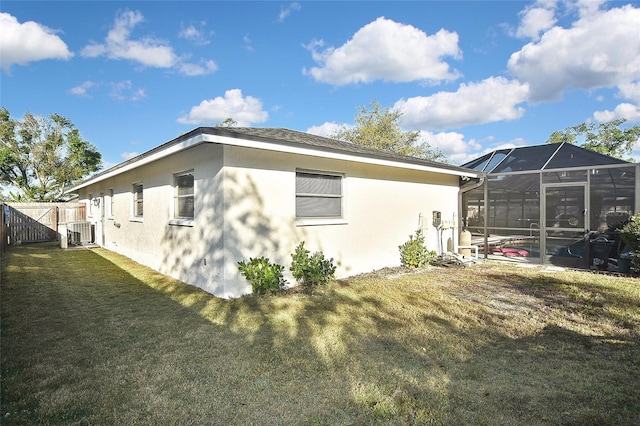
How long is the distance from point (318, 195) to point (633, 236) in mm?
7218

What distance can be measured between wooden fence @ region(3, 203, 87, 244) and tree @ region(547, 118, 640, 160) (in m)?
37.5

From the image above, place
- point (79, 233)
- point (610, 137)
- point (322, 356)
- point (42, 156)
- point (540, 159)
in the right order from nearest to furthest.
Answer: point (322, 356) → point (540, 159) → point (79, 233) → point (42, 156) → point (610, 137)

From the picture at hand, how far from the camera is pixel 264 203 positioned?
628 centimetres

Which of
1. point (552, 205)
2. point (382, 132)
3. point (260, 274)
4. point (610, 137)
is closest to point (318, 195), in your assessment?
point (260, 274)

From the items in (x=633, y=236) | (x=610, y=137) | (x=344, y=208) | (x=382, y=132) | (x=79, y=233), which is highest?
(x=382, y=132)

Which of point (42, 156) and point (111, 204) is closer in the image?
point (111, 204)

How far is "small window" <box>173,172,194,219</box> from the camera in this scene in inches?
281

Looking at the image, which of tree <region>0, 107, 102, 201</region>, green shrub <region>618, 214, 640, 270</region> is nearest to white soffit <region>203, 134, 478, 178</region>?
green shrub <region>618, 214, 640, 270</region>

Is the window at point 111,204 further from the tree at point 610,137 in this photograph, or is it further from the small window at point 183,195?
the tree at point 610,137

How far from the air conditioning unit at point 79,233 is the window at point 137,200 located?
5297 millimetres

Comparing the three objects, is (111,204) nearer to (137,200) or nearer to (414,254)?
(137,200)

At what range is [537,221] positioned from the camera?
948 centimetres

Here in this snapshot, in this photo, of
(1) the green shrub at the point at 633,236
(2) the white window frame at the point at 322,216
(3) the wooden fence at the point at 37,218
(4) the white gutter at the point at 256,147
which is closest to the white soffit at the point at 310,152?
(4) the white gutter at the point at 256,147

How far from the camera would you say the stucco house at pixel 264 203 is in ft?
19.2
